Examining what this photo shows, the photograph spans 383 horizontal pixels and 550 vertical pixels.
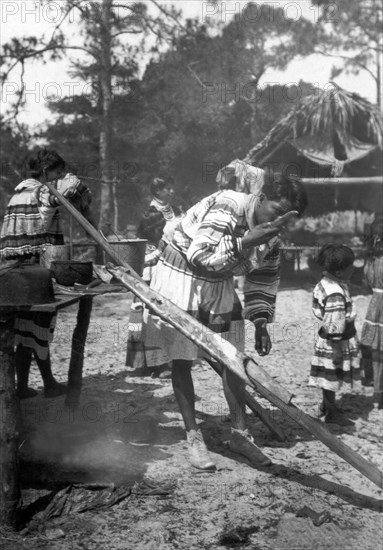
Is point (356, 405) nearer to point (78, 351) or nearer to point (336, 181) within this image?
point (78, 351)

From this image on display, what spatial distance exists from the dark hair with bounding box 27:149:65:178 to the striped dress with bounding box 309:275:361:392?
7.79 ft

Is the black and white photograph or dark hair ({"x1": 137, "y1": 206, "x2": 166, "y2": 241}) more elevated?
dark hair ({"x1": 137, "y1": 206, "x2": 166, "y2": 241})

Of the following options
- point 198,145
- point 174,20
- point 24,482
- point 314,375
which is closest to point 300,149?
point 174,20

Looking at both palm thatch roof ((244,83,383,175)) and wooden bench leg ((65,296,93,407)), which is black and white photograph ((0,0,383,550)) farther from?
palm thatch roof ((244,83,383,175))

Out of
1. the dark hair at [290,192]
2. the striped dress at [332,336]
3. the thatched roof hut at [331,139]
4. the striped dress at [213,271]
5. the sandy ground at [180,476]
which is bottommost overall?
the sandy ground at [180,476]

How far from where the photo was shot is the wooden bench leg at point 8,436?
3.13m

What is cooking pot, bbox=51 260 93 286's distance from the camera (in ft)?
11.8

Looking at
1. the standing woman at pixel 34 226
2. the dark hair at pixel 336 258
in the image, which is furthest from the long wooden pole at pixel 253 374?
the dark hair at pixel 336 258

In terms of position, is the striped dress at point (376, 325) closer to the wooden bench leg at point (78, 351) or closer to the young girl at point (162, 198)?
the young girl at point (162, 198)

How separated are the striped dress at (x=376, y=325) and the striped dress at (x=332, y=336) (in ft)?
1.79

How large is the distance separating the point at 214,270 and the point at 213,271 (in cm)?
11

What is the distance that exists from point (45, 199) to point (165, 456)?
2.05 metres

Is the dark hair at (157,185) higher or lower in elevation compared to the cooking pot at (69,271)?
higher

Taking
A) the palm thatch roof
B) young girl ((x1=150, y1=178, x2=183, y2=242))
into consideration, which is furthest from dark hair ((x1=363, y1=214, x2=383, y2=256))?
the palm thatch roof
